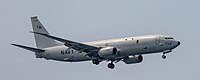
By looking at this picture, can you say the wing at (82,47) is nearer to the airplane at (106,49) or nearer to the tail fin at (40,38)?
the airplane at (106,49)

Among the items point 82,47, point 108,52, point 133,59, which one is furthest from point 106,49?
point 133,59

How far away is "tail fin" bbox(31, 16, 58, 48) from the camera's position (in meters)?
113

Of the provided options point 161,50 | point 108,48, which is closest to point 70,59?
point 108,48

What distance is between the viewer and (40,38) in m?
116

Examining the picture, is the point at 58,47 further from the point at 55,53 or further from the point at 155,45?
the point at 155,45

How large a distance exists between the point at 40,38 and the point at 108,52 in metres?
17.8

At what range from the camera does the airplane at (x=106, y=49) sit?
100 meters

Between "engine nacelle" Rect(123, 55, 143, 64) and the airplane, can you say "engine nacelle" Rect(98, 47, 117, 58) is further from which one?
"engine nacelle" Rect(123, 55, 143, 64)

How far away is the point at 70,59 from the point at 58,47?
368 centimetres

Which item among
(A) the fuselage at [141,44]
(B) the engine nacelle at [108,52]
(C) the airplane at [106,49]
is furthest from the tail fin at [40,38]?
(B) the engine nacelle at [108,52]

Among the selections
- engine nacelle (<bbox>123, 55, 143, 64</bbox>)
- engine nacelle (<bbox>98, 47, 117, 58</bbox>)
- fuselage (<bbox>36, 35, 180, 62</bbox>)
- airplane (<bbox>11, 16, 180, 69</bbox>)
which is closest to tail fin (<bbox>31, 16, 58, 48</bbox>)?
airplane (<bbox>11, 16, 180, 69</bbox>)

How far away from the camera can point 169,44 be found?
101 meters

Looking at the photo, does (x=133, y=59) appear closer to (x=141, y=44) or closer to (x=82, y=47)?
(x=141, y=44)

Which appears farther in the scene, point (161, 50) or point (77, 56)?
point (77, 56)
